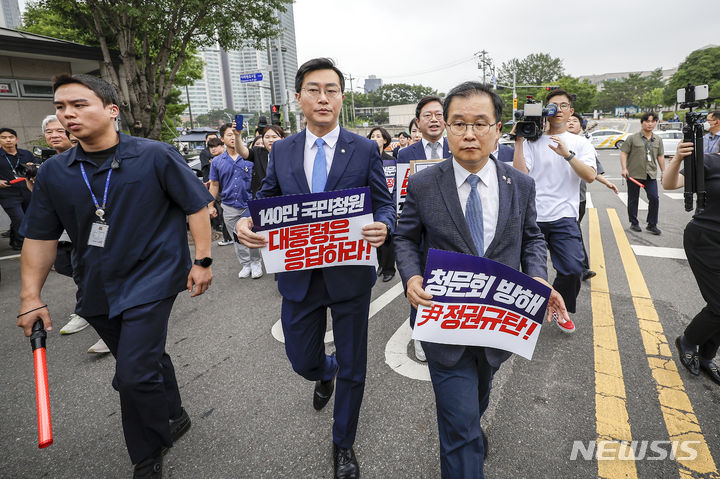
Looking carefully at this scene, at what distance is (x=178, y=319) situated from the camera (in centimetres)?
423

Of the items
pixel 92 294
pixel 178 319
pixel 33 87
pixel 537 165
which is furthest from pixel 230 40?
pixel 92 294

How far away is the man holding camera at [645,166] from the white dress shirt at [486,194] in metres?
6.74

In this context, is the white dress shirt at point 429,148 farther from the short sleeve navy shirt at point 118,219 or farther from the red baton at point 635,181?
the red baton at point 635,181

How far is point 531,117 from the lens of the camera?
346 cm

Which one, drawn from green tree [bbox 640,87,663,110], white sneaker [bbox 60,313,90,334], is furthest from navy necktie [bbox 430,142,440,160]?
green tree [bbox 640,87,663,110]

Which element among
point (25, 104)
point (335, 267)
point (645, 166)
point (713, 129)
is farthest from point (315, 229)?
point (25, 104)

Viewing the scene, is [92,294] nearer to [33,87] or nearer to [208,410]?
[208,410]

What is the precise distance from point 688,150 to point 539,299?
73.1 inches

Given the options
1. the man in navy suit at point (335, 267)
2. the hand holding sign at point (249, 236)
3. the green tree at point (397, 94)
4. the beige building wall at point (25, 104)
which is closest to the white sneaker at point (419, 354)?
the man in navy suit at point (335, 267)

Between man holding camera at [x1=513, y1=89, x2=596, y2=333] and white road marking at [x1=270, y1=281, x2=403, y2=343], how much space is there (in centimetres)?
174

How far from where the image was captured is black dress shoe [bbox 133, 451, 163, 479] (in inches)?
82.7

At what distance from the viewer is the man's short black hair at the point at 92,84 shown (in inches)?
77.6

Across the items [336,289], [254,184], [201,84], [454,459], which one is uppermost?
[201,84]

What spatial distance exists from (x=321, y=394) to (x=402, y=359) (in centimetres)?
83
